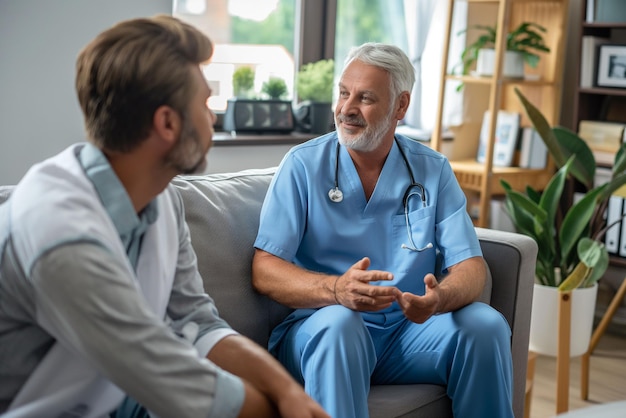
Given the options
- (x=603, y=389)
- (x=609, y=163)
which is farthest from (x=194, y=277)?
(x=609, y=163)

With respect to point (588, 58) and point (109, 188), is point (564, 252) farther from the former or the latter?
point (109, 188)

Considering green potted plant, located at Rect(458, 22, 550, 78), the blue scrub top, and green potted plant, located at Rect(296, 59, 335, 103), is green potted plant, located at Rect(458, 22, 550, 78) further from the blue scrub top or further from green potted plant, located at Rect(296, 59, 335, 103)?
the blue scrub top

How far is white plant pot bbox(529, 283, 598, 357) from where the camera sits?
2.75 metres

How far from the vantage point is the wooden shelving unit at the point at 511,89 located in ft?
11.3

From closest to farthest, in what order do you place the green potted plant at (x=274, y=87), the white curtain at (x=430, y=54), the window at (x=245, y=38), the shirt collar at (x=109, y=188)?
the shirt collar at (x=109, y=188)
the window at (x=245, y=38)
the green potted plant at (x=274, y=87)
the white curtain at (x=430, y=54)

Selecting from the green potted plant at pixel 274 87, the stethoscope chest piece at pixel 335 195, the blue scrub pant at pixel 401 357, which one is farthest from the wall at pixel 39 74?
the blue scrub pant at pixel 401 357

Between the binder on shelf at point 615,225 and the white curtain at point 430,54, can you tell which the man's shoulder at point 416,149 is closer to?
the binder on shelf at point 615,225

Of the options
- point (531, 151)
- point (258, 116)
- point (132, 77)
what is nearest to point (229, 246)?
point (132, 77)

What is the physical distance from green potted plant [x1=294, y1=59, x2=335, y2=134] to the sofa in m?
1.33

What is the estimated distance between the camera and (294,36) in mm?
3559

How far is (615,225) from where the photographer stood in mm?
3529

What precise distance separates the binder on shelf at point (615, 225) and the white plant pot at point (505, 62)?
2.23 feet

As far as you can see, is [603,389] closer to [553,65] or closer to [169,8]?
[553,65]

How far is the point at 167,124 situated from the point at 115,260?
21cm
